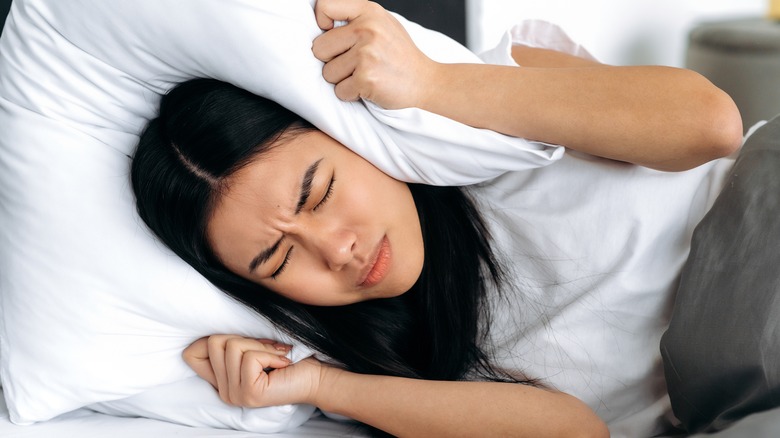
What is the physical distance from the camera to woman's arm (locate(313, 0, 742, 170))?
1.01 metres

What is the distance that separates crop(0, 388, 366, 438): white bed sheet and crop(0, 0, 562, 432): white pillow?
2 cm

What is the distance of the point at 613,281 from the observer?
3.72ft

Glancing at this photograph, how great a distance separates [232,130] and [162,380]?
39cm

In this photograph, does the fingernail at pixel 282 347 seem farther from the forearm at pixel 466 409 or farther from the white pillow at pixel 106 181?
the forearm at pixel 466 409

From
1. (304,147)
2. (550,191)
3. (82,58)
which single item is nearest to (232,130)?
(304,147)

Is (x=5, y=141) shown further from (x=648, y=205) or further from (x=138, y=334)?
(x=648, y=205)

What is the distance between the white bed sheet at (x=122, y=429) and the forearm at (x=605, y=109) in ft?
1.63

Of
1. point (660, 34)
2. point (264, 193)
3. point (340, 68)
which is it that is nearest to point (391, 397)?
point (264, 193)

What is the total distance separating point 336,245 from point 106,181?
0.35 m

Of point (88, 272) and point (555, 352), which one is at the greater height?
point (88, 272)

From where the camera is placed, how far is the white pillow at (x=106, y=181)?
1.01 meters

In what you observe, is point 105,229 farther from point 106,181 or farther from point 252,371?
point 252,371

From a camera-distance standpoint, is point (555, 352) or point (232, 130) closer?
point (232, 130)

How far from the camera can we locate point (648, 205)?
1.13 m
